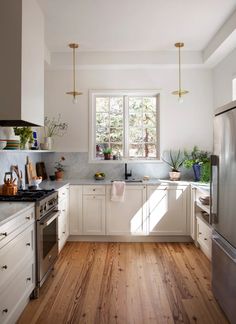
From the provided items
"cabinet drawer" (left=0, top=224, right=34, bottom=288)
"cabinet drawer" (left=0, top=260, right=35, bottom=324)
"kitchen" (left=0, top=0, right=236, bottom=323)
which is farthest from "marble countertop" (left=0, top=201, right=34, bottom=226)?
"kitchen" (left=0, top=0, right=236, bottom=323)

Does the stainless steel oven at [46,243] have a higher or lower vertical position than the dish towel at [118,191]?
lower

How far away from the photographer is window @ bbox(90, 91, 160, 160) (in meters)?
4.85

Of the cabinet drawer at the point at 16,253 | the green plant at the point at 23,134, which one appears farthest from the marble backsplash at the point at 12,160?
the cabinet drawer at the point at 16,253

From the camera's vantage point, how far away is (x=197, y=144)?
4746mm

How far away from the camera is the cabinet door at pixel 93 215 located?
4242mm

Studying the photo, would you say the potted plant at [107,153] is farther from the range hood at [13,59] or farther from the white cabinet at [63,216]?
the range hood at [13,59]

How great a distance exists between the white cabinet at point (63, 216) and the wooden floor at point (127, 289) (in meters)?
0.19

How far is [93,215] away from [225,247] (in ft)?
7.61

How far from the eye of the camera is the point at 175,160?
4.76 metres

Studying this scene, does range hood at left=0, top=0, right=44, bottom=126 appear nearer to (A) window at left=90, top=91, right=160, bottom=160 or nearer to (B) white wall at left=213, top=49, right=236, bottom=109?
(A) window at left=90, top=91, right=160, bottom=160

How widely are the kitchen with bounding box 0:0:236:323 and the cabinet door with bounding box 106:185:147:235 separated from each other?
0.01 meters

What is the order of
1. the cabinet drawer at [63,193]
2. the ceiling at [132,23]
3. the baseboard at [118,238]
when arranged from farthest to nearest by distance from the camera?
1. the baseboard at [118,238]
2. the cabinet drawer at [63,193]
3. the ceiling at [132,23]

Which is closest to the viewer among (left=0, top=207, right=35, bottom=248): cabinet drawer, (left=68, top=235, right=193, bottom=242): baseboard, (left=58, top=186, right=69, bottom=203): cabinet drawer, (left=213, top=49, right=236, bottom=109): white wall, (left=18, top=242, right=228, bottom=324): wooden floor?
(left=0, top=207, right=35, bottom=248): cabinet drawer

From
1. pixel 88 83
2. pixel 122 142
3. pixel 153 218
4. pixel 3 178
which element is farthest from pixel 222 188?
pixel 88 83
